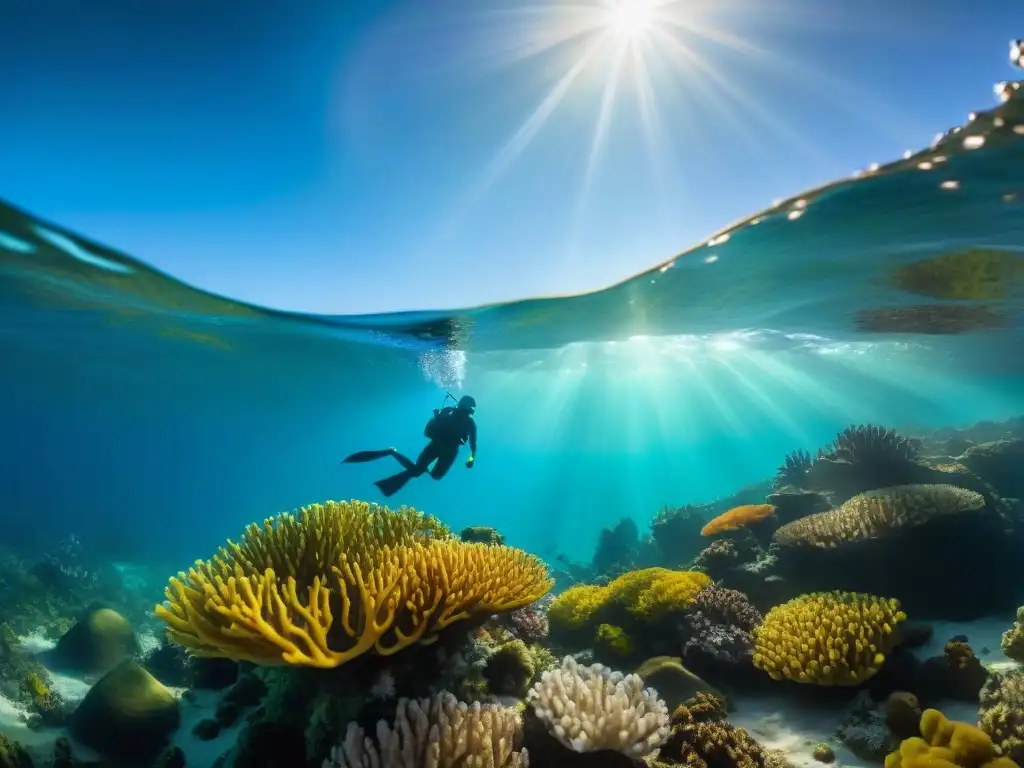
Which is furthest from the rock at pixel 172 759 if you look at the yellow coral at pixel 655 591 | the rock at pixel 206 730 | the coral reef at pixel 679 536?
the coral reef at pixel 679 536

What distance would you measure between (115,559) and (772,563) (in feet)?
131

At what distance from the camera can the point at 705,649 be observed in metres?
6.19

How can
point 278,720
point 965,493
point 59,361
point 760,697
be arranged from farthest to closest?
point 59,361, point 965,493, point 760,697, point 278,720

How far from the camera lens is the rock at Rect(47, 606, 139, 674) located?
10.4 meters

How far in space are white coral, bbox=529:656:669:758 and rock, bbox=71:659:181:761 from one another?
5532mm

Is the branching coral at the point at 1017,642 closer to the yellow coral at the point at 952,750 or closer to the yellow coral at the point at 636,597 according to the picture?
the yellow coral at the point at 952,750

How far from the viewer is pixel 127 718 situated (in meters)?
6.58

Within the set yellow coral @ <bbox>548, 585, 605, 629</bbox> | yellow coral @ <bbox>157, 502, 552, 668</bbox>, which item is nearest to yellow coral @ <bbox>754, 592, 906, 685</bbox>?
yellow coral @ <bbox>548, 585, 605, 629</bbox>

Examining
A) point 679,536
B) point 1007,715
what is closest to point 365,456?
point 1007,715

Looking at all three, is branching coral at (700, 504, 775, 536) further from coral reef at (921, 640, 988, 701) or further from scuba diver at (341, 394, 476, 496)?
scuba diver at (341, 394, 476, 496)

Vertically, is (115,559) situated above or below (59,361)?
below

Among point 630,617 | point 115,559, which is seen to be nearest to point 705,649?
point 630,617

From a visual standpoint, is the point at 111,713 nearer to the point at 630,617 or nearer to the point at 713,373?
the point at 630,617

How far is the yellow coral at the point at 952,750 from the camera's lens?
3.43 meters
